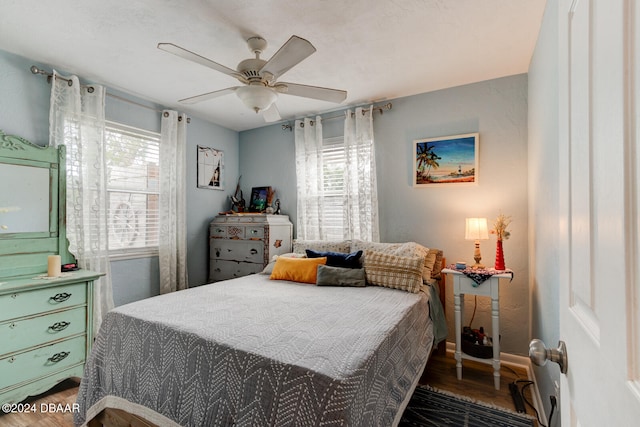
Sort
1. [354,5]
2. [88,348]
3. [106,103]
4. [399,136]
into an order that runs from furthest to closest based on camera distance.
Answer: [399,136] → [106,103] → [88,348] → [354,5]

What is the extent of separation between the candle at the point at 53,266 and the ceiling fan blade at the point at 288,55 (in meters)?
2.19

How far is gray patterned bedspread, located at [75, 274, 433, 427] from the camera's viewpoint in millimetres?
1160

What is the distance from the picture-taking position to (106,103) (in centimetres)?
301

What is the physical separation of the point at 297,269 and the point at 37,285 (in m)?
1.91

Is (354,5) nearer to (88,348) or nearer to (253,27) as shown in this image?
(253,27)

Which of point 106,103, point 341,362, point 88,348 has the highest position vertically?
point 106,103

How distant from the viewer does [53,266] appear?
238 cm

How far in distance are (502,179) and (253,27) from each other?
2453mm

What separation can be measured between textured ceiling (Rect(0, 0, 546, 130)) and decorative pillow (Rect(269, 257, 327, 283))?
5.59 feet

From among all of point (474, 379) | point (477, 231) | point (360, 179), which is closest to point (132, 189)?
point (360, 179)

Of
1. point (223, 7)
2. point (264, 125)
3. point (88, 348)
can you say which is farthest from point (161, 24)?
point (88, 348)

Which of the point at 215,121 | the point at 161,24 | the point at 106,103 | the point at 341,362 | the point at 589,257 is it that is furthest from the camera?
the point at 215,121

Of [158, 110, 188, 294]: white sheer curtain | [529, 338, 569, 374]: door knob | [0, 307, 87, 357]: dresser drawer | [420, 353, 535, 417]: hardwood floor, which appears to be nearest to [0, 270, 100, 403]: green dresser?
[0, 307, 87, 357]: dresser drawer

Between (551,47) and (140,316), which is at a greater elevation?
(551,47)
